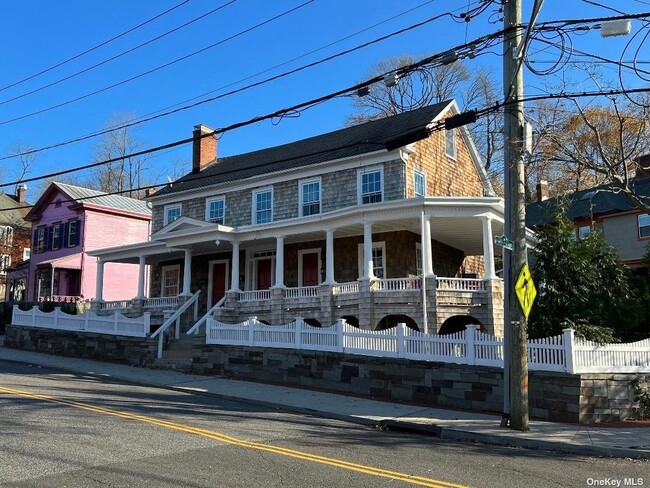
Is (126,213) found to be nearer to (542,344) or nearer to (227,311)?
(227,311)

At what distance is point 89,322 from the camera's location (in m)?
20.0

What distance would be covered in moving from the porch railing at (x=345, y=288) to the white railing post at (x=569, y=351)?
8.13 meters

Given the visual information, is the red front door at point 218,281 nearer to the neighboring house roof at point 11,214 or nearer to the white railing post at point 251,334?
the white railing post at point 251,334

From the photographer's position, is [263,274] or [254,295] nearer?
[254,295]

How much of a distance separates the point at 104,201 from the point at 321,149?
17.8m

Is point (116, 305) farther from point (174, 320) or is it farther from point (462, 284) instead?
point (462, 284)

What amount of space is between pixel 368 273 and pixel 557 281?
5992mm

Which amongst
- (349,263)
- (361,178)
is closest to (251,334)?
(349,263)

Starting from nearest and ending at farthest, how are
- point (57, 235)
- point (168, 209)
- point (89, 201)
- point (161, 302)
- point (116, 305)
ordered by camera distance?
point (161, 302), point (116, 305), point (168, 209), point (89, 201), point (57, 235)

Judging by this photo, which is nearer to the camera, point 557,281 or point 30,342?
point 557,281

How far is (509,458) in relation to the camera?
7.74 meters

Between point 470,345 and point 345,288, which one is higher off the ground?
point 345,288

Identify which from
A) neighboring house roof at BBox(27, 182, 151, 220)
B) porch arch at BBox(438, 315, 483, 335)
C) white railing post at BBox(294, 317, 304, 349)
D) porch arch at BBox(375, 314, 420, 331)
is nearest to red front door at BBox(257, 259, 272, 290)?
porch arch at BBox(375, 314, 420, 331)

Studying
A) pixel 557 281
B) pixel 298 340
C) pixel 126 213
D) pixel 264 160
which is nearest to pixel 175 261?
pixel 264 160
